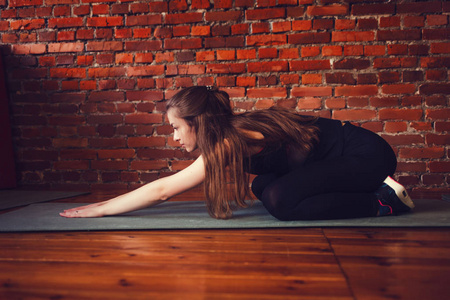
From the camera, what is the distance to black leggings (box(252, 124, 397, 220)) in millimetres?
1482

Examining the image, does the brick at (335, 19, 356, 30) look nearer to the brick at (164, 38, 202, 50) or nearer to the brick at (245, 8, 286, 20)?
the brick at (245, 8, 286, 20)

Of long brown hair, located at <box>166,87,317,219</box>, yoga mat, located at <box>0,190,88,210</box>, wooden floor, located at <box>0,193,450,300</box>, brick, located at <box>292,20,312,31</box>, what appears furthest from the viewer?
brick, located at <box>292,20,312,31</box>

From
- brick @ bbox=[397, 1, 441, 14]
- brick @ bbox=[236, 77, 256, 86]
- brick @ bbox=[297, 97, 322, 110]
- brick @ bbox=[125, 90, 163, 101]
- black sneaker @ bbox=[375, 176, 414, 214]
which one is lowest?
black sneaker @ bbox=[375, 176, 414, 214]

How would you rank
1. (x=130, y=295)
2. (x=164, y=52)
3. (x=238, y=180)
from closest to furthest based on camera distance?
(x=130, y=295) < (x=238, y=180) < (x=164, y=52)

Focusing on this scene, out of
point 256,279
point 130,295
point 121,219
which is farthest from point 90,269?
point 121,219

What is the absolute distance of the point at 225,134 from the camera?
141cm

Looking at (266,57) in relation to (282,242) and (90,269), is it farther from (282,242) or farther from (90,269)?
(90,269)

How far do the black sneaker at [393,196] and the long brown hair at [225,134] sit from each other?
37cm

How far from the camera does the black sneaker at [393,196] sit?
5.01 feet

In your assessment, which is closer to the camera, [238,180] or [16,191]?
[238,180]

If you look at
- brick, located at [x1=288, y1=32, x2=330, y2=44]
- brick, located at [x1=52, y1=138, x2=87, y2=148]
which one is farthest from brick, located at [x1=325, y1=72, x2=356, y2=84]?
brick, located at [x1=52, y1=138, x2=87, y2=148]

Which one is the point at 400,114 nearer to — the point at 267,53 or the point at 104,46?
the point at 267,53

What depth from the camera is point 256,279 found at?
90 cm

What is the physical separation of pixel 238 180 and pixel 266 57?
1.38m
